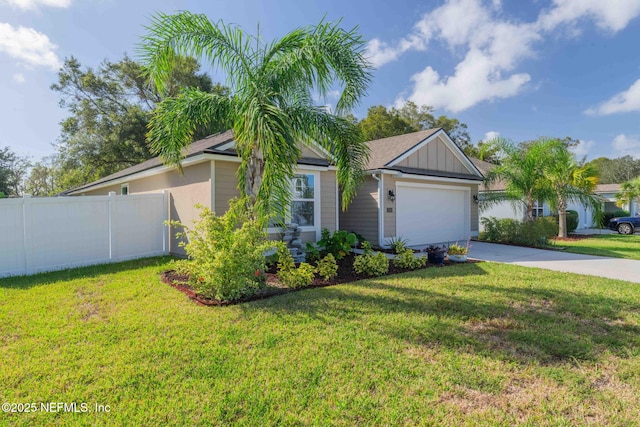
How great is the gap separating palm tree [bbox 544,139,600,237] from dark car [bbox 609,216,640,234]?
635cm

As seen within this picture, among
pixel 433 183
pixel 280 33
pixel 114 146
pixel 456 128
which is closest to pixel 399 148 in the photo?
pixel 433 183

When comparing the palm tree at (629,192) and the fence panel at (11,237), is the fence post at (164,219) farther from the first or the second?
the palm tree at (629,192)

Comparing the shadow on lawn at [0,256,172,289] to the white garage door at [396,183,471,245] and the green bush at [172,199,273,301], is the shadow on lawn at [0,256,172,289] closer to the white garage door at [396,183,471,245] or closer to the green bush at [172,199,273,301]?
the green bush at [172,199,273,301]

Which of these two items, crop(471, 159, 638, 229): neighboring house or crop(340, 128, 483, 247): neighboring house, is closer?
crop(340, 128, 483, 247): neighboring house

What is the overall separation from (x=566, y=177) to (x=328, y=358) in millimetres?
15552

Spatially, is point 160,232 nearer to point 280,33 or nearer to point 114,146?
point 280,33

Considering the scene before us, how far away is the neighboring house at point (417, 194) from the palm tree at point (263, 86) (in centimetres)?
487

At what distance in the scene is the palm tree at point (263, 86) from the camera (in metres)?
5.93

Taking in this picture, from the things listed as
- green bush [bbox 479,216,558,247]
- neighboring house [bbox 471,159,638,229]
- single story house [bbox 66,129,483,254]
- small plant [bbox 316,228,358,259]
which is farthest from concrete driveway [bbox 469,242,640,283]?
neighboring house [bbox 471,159,638,229]

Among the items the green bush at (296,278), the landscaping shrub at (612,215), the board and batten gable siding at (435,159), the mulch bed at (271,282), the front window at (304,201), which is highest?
the board and batten gable siding at (435,159)

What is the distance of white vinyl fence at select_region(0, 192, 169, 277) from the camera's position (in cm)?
710

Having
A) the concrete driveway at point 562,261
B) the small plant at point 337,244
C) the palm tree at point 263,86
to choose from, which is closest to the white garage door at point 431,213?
the concrete driveway at point 562,261

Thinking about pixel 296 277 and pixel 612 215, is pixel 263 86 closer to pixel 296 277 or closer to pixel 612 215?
pixel 296 277

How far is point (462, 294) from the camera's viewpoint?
5598mm
